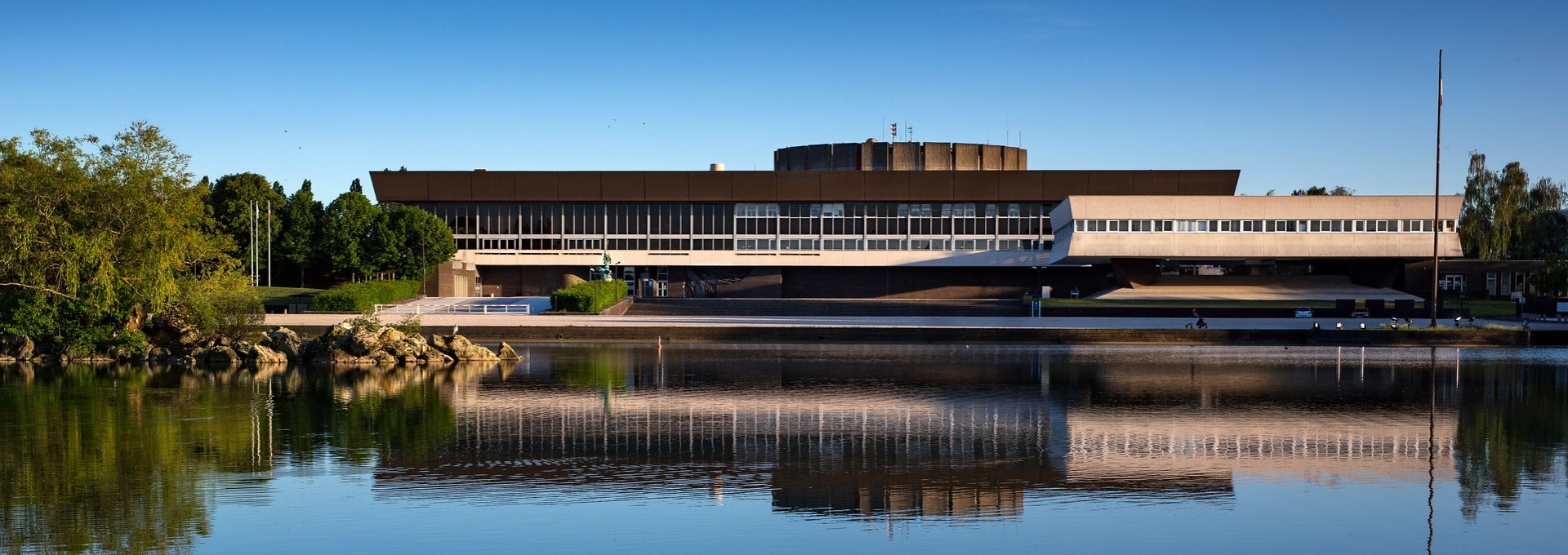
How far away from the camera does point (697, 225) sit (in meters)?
88.9

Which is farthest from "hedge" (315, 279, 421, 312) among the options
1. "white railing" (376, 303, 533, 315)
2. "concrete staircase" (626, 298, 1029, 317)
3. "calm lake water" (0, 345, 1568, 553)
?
"calm lake water" (0, 345, 1568, 553)

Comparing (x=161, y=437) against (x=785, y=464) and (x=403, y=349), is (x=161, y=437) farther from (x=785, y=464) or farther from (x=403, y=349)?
(x=403, y=349)

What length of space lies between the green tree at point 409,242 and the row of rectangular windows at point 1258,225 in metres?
35.3

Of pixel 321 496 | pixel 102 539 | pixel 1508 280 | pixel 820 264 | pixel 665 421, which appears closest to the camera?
pixel 102 539

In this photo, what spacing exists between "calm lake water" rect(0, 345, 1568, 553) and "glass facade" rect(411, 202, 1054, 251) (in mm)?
56223

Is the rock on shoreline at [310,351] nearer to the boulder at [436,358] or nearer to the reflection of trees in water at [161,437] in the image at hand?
the boulder at [436,358]

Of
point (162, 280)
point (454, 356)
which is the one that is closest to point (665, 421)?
point (454, 356)

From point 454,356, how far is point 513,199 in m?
52.5

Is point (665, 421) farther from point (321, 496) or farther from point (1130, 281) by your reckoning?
point (1130, 281)

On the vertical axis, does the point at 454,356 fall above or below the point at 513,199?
below

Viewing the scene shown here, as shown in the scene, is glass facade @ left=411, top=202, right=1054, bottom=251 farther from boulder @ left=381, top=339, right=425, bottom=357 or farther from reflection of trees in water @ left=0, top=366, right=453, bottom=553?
reflection of trees in water @ left=0, top=366, right=453, bottom=553

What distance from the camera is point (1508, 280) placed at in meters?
76.1

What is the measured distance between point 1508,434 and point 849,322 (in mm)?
34064

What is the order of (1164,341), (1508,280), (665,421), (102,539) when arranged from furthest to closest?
1. (1508,280)
2. (1164,341)
3. (665,421)
4. (102,539)
